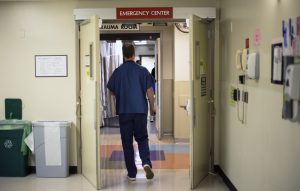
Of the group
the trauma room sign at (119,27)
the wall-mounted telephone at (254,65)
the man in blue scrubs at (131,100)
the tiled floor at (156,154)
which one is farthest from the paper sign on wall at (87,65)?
the trauma room sign at (119,27)

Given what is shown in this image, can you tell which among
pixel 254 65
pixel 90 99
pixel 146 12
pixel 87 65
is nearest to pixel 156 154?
pixel 90 99

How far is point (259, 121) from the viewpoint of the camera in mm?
3336

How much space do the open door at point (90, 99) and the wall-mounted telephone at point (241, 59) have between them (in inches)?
61.5

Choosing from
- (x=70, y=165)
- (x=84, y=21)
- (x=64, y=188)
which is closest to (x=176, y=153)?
(x=70, y=165)

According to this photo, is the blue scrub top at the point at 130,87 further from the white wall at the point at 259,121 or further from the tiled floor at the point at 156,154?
the tiled floor at the point at 156,154

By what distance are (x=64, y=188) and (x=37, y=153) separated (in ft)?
2.34

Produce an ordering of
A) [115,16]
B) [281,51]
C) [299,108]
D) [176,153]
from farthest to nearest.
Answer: [176,153], [115,16], [281,51], [299,108]

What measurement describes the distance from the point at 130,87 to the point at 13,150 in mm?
1765

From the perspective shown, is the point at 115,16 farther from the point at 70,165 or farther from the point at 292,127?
the point at 292,127

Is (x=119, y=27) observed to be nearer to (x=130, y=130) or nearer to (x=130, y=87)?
(x=130, y=87)

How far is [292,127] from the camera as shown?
2568mm

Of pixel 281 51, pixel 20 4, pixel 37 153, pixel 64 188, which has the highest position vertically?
pixel 20 4

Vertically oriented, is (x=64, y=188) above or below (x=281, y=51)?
below

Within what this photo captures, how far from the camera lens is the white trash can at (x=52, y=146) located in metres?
4.92
